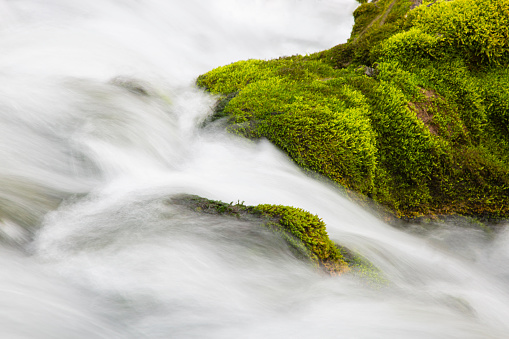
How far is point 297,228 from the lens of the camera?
109 inches

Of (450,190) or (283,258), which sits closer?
(283,258)

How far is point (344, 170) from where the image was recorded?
3.73m

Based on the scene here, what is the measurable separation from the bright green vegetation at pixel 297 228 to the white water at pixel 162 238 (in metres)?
0.09

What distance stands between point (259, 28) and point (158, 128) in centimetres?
712

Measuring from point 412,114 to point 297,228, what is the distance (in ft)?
7.30

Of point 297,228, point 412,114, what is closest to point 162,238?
point 297,228

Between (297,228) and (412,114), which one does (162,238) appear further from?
(412,114)

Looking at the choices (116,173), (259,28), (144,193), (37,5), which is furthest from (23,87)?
(259,28)

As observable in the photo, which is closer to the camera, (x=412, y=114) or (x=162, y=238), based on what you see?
(x=162, y=238)

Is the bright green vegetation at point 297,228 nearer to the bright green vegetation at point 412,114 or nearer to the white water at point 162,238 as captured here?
the white water at point 162,238

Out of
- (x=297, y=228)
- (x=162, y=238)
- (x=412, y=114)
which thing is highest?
(x=412, y=114)

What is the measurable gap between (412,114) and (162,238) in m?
3.13

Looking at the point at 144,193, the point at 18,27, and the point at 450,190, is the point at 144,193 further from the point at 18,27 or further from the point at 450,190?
the point at 18,27

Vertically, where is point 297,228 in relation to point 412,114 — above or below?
below
